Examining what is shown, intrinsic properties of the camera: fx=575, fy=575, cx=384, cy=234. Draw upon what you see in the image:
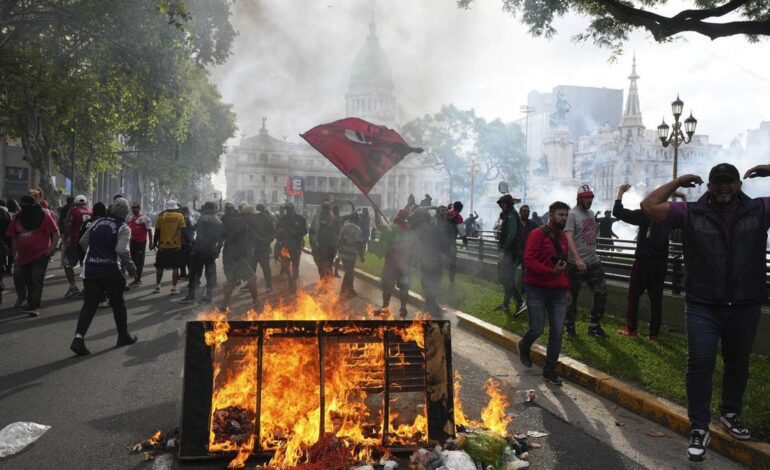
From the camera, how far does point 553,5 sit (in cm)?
933

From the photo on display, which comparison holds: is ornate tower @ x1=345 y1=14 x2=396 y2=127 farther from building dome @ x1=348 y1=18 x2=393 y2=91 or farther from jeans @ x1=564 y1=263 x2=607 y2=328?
jeans @ x1=564 y1=263 x2=607 y2=328

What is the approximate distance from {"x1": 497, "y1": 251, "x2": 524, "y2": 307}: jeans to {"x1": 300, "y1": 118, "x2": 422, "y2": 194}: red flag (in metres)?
2.75

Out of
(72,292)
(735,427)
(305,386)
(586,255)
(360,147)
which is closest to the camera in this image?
(305,386)

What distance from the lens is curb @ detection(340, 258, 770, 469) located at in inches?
151

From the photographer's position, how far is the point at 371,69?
9850cm

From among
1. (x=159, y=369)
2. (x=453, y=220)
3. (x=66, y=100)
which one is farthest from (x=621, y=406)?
(x=66, y=100)

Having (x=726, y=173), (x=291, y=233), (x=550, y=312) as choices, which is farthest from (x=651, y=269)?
(x=291, y=233)

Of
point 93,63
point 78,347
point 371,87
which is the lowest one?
point 78,347

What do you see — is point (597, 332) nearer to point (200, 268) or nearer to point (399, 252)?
point (399, 252)

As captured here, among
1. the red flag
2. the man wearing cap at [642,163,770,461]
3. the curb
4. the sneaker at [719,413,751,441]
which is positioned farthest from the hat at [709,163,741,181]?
the red flag

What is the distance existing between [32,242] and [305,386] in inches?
262

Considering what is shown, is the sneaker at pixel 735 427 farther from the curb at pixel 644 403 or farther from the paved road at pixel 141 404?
the paved road at pixel 141 404

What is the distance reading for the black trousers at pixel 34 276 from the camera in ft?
27.7

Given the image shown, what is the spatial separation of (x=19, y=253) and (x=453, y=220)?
723 centimetres
